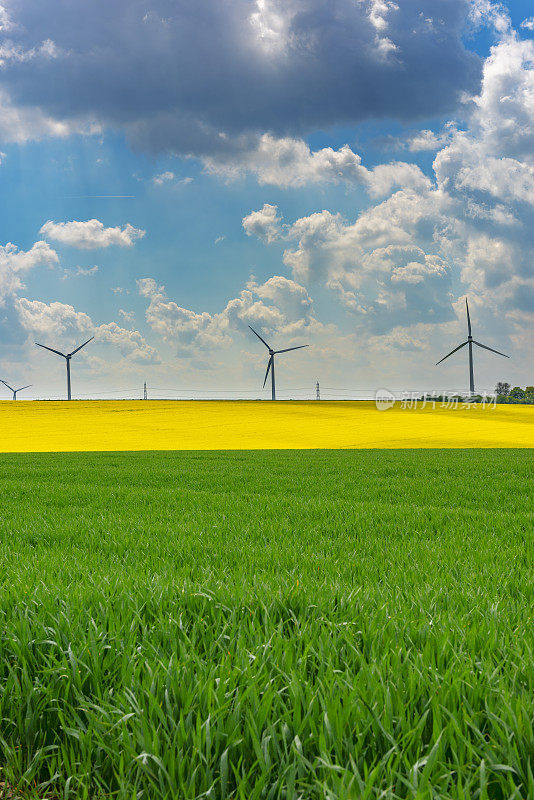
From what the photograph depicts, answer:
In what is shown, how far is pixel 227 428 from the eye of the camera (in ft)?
161

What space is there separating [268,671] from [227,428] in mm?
46782

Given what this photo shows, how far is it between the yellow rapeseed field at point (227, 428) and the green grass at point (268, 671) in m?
30.8

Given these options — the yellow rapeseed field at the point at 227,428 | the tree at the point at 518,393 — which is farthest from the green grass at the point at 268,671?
the tree at the point at 518,393

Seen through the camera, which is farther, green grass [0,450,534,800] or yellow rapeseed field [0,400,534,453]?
yellow rapeseed field [0,400,534,453]

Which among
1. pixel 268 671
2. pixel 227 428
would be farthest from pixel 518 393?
pixel 268 671

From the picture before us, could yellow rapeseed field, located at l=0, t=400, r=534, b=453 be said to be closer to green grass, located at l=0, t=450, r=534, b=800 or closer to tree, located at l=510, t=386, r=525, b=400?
green grass, located at l=0, t=450, r=534, b=800

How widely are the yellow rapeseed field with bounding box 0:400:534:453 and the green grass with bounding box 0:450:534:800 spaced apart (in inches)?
1214

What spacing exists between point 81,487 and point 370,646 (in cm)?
1110

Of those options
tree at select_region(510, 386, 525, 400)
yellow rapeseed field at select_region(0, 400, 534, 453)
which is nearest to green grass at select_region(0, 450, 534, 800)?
yellow rapeseed field at select_region(0, 400, 534, 453)

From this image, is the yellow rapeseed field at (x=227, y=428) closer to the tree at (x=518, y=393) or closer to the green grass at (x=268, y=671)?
the green grass at (x=268, y=671)

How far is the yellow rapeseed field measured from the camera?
38.2 meters

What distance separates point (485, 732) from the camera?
7.06 feet

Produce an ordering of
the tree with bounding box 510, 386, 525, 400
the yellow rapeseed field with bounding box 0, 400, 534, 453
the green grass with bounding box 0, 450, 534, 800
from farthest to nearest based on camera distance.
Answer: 1. the tree with bounding box 510, 386, 525, 400
2. the yellow rapeseed field with bounding box 0, 400, 534, 453
3. the green grass with bounding box 0, 450, 534, 800

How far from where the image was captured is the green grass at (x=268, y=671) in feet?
6.22
